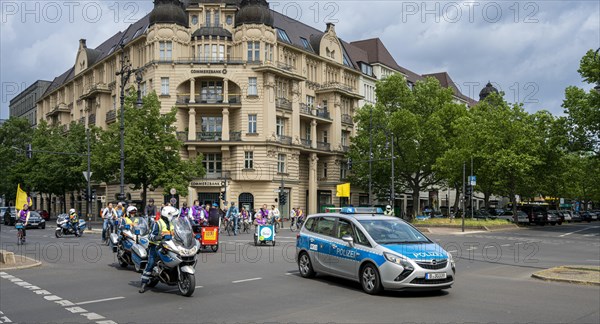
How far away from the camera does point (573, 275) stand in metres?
14.2

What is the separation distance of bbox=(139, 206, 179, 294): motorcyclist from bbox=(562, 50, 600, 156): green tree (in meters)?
39.9

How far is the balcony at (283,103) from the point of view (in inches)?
2335

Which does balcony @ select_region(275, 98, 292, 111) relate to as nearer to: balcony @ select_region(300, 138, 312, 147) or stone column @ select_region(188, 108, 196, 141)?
balcony @ select_region(300, 138, 312, 147)

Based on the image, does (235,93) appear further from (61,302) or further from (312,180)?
(61,302)

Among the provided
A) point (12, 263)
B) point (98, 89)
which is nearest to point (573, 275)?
point (12, 263)

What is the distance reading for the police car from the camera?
1132 cm

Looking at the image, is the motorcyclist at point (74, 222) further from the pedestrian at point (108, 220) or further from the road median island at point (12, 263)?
the road median island at point (12, 263)

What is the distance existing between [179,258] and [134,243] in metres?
4.05

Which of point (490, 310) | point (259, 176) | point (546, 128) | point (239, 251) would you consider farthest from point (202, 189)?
point (490, 310)

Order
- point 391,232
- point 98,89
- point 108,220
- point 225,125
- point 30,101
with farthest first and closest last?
point 30,101 < point 98,89 < point 225,125 < point 108,220 < point 391,232

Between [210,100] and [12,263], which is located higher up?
[210,100]

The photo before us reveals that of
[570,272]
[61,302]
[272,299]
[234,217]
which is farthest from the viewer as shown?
[234,217]

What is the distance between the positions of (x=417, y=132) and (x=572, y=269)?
44979 mm

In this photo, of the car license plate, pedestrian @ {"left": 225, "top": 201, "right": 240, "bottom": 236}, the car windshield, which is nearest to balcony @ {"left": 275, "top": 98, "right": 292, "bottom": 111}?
pedestrian @ {"left": 225, "top": 201, "right": 240, "bottom": 236}
